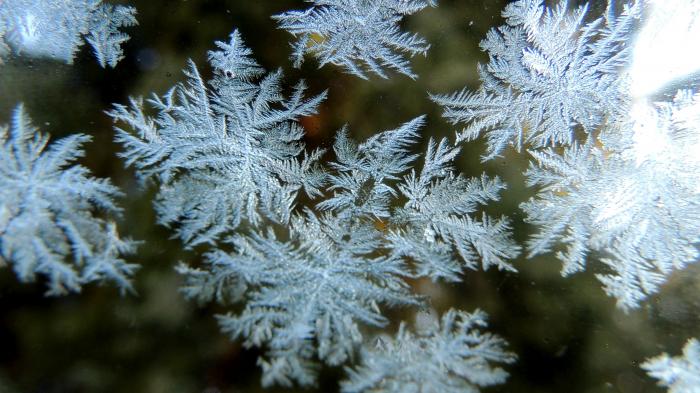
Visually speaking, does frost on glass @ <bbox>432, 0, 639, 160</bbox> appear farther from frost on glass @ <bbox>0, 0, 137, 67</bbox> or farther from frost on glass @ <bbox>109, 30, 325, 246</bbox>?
frost on glass @ <bbox>0, 0, 137, 67</bbox>

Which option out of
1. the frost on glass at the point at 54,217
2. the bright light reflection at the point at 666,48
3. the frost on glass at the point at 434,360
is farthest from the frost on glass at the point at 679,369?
the frost on glass at the point at 54,217

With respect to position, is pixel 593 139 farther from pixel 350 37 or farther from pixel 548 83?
pixel 350 37

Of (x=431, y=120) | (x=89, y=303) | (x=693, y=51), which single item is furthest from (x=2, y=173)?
(x=693, y=51)

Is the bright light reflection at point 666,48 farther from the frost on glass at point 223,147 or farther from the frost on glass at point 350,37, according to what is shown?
the frost on glass at point 223,147

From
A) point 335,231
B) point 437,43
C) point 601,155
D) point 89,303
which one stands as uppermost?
point 437,43

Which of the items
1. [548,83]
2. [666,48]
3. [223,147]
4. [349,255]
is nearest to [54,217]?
[223,147]

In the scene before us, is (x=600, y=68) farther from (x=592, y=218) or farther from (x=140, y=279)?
(x=140, y=279)
